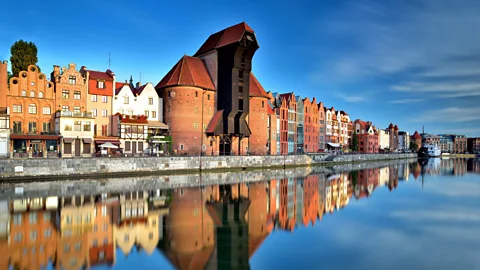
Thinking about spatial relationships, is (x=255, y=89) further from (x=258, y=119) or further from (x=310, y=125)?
(x=310, y=125)

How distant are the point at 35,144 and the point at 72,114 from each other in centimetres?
575

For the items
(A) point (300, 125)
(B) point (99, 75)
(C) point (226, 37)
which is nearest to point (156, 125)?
(B) point (99, 75)

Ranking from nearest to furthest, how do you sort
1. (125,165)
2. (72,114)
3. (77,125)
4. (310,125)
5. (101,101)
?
(125,165)
(72,114)
(77,125)
(101,101)
(310,125)

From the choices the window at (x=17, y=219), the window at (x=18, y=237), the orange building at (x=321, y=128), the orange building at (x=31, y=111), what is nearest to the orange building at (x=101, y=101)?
the orange building at (x=31, y=111)

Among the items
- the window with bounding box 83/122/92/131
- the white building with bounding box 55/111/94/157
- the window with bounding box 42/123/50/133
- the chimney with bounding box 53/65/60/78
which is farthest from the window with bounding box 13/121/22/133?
the chimney with bounding box 53/65/60/78

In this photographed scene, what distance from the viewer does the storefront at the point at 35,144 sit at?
4275 centimetres

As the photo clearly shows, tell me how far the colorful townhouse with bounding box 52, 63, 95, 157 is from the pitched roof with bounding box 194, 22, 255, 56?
76.6 ft

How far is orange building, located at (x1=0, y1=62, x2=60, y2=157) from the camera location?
44.2 m

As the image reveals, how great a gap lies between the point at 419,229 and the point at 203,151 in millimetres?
41565

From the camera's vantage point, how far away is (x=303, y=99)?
94938 mm

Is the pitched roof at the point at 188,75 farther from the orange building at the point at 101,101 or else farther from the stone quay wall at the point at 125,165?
the stone quay wall at the point at 125,165

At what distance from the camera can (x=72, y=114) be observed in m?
46.6

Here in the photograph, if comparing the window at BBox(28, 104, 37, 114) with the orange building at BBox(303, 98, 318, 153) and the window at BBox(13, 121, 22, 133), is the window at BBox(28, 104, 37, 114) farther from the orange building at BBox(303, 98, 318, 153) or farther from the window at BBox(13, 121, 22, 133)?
the orange building at BBox(303, 98, 318, 153)

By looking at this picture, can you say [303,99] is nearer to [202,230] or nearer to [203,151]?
[203,151]
